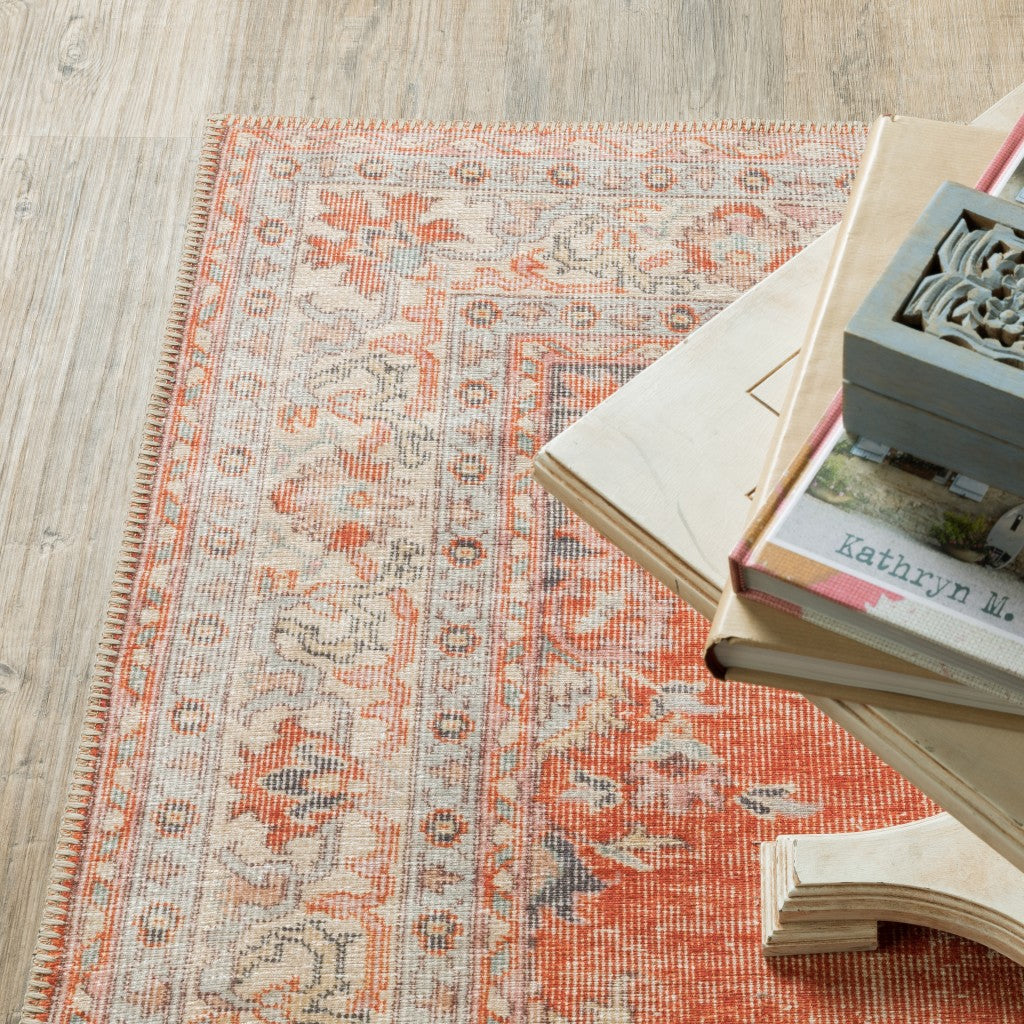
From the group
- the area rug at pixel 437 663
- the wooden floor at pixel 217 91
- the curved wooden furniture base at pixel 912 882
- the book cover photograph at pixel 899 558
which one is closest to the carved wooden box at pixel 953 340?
the book cover photograph at pixel 899 558

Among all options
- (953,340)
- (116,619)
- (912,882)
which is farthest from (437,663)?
(953,340)

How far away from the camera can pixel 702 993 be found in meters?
1.06

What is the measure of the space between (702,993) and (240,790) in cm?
49

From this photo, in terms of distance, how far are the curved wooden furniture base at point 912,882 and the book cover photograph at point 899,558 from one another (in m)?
0.52

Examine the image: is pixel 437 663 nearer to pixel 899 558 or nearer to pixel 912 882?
pixel 912 882

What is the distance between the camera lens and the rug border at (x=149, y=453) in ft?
3.63

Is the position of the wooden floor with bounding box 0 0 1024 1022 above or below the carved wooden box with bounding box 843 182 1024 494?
below

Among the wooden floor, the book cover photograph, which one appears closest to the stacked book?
the book cover photograph

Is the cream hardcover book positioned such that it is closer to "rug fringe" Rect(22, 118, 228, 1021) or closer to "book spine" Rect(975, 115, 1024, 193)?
"book spine" Rect(975, 115, 1024, 193)

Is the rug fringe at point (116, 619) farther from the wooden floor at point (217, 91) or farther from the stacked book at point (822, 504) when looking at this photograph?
the stacked book at point (822, 504)

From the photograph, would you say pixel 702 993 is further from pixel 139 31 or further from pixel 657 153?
pixel 139 31

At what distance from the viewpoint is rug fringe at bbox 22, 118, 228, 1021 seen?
1.10 m

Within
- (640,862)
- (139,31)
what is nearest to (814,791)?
(640,862)

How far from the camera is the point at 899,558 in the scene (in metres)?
0.51
